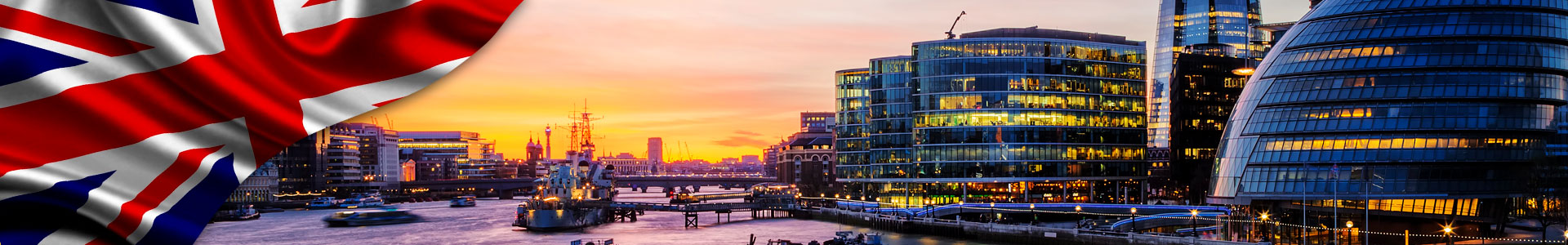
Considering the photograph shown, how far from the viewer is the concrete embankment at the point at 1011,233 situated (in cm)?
6538

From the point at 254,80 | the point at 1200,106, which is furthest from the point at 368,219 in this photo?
the point at 254,80

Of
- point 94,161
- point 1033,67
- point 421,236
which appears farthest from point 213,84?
point 1033,67

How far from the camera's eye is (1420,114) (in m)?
56.6

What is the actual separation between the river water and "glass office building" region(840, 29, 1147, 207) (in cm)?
1204

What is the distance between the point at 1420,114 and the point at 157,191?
61.1 m

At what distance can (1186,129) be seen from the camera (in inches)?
4845

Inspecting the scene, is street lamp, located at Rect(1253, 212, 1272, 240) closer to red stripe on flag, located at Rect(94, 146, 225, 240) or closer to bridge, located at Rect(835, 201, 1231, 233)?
bridge, located at Rect(835, 201, 1231, 233)

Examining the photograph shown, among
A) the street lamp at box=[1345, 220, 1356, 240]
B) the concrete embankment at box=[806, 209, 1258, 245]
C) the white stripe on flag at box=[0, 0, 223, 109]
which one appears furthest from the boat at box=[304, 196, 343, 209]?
the white stripe on flag at box=[0, 0, 223, 109]

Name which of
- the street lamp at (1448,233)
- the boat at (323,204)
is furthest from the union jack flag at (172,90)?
the boat at (323,204)

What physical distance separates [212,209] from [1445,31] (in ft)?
202

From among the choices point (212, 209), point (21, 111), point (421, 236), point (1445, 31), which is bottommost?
point (421, 236)

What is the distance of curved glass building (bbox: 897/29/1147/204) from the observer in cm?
10825

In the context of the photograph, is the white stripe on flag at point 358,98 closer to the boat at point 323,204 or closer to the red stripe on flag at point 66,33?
the red stripe on flag at point 66,33

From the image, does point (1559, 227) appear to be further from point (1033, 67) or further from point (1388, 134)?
point (1033, 67)
